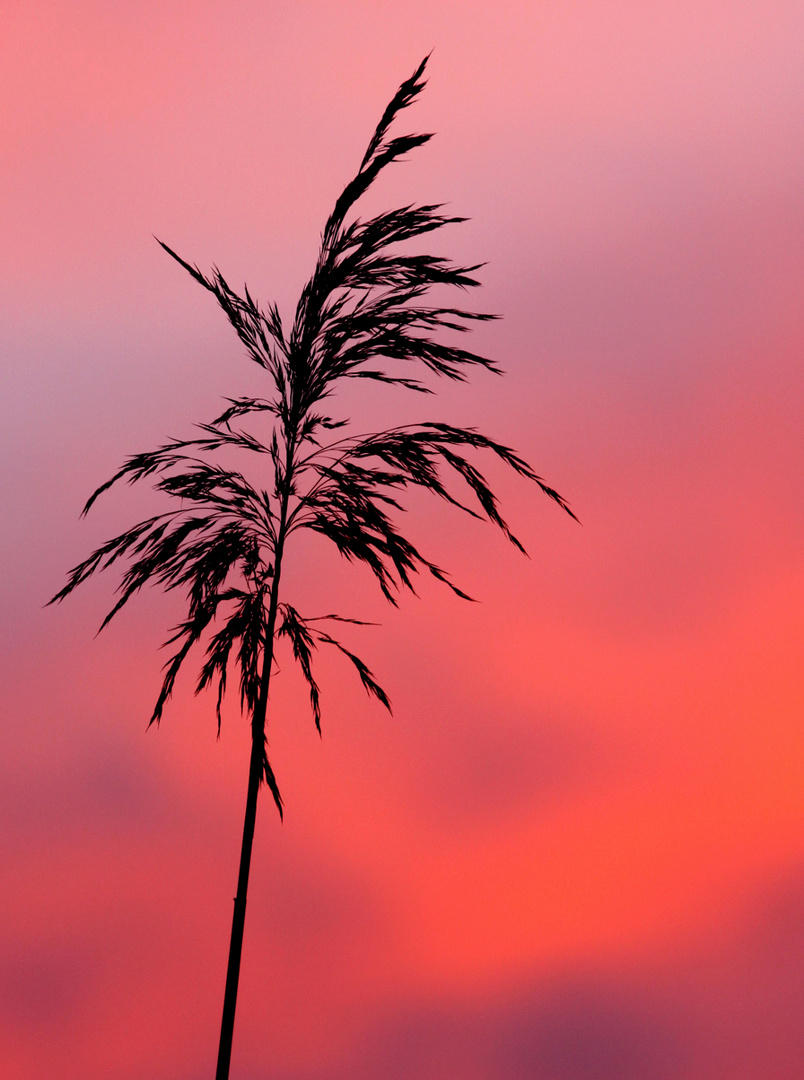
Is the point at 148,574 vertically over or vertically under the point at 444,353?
under

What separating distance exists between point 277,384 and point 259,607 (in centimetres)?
140

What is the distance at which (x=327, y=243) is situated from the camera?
7262 millimetres

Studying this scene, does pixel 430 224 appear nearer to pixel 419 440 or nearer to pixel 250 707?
pixel 419 440

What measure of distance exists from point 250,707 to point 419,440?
186cm

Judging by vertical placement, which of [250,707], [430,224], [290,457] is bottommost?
[250,707]

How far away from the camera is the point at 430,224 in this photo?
23.6 feet

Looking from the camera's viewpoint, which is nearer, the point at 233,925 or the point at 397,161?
the point at 233,925

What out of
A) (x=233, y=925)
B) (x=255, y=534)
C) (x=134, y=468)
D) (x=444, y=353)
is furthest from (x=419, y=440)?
(x=233, y=925)

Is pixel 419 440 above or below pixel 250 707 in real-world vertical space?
above

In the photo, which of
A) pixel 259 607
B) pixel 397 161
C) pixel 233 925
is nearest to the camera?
pixel 233 925

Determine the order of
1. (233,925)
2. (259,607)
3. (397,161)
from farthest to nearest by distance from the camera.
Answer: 1. (397,161)
2. (259,607)
3. (233,925)

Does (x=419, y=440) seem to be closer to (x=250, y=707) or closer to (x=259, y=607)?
(x=259, y=607)

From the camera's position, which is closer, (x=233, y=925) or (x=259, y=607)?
(x=233, y=925)

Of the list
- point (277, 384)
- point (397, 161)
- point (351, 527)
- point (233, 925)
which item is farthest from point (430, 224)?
point (233, 925)
